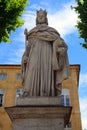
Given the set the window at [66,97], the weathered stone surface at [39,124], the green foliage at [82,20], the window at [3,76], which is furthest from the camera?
the window at [3,76]

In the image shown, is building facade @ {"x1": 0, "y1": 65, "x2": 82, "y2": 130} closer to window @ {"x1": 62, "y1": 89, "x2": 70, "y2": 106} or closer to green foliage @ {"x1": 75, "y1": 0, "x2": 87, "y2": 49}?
window @ {"x1": 62, "y1": 89, "x2": 70, "y2": 106}

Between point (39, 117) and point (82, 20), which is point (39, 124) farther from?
point (82, 20)

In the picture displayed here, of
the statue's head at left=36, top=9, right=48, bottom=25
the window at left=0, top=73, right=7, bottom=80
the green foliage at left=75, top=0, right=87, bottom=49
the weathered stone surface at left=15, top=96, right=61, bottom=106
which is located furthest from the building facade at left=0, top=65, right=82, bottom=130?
the weathered stone surface at left=15, top=96, right=61, bottom=106

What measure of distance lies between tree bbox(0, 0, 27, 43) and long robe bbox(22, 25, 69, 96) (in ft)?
21.9

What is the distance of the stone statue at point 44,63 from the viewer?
297 inches


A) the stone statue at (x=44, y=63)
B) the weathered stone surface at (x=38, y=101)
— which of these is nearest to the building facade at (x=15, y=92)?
the stone statue at (x=44, y=63)

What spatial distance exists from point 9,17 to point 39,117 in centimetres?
985

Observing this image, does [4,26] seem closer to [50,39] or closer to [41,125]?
[50,39]

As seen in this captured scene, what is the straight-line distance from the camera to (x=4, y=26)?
14.9m

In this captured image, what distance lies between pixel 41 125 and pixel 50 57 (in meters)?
2.39

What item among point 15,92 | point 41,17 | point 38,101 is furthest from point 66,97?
point 38,101

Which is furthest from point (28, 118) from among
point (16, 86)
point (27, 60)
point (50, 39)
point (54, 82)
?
point (16, 86)

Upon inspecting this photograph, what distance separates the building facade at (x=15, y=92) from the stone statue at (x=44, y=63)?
813 inches

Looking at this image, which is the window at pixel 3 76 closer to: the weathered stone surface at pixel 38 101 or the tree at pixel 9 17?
the tree at pixel 9 17
